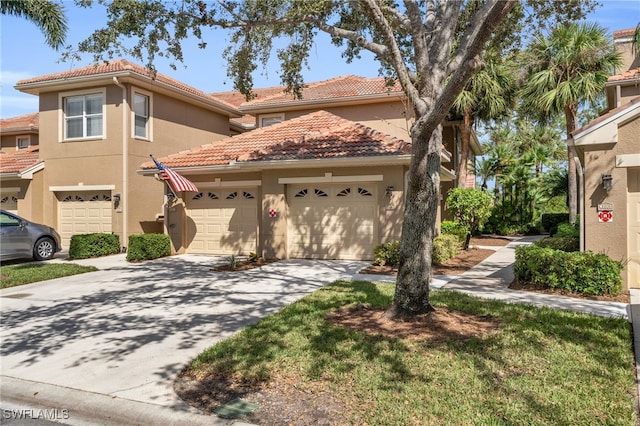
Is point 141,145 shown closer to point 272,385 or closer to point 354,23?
point 354,23

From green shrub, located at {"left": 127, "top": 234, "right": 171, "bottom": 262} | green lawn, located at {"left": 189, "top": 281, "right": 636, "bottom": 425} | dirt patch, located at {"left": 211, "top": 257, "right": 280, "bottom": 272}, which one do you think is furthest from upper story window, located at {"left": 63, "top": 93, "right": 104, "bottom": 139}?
green lawn, located at {"left": 189, "top": 281, "right": 636, "bottom": 425}

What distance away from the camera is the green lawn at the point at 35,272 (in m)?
10.4

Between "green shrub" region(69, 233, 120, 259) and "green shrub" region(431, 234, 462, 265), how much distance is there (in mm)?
11037

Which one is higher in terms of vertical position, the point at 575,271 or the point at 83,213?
the point at 83,213

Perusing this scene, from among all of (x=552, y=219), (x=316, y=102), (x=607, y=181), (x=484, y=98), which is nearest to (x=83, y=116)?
(x=316, y=102)

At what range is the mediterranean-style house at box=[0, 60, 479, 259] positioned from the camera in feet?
43.1

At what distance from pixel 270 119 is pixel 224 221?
21.6ft

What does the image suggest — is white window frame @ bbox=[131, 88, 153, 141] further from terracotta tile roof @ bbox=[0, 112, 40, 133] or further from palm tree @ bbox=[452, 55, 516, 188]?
palm tree @ bbox=[452, 55, 516, 188]

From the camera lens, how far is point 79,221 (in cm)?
1731

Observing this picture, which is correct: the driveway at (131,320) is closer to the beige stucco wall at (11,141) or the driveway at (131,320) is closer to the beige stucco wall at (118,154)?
the beige stucco wall at (118,154)

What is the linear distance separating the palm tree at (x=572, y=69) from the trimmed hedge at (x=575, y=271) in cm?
1016

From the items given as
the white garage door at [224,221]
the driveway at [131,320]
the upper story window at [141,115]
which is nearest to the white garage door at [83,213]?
the upper story window at [141,115]

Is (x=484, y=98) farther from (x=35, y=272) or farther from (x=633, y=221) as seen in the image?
(x=35, y=272)

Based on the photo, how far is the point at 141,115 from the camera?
16891 millimetres
